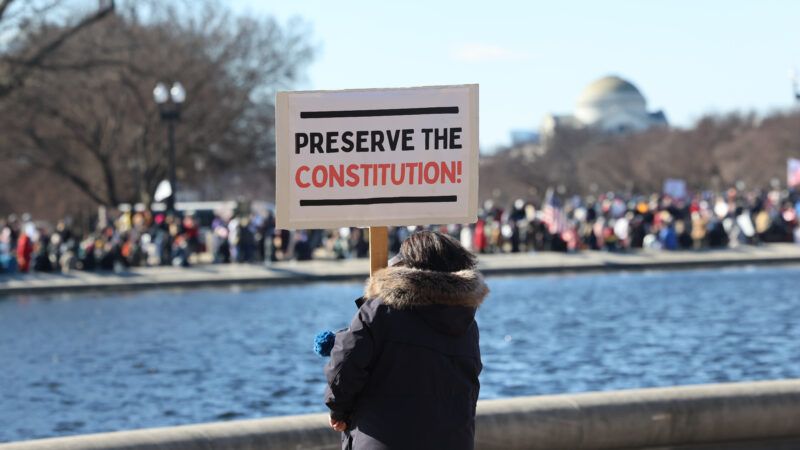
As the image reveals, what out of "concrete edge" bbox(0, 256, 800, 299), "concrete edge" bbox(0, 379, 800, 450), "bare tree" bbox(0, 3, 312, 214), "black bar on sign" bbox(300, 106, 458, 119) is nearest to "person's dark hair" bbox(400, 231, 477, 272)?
"black bar on sign" bbox(300, 106, 458, 119)

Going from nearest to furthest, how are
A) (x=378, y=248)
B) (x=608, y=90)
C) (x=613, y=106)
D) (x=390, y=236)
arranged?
(x=378, y=248)
(x=390, y=236)
(x=613, y=106)
(x=608, y=90)

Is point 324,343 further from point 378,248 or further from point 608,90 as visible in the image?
point 608,90

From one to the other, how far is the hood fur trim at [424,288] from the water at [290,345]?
8.77m

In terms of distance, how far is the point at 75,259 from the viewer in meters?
→ 36.5

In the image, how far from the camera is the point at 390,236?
124 feet

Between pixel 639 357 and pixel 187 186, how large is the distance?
52.7 meters

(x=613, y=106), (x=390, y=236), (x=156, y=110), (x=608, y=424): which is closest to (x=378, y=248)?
(x=608, y=424)

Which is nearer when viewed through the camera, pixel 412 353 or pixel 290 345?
pixel 412 353

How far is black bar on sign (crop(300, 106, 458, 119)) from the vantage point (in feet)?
18.9

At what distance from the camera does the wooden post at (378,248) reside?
19.2ft

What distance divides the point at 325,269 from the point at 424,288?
1146 inches

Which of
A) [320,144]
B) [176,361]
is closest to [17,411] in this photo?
[176,361]

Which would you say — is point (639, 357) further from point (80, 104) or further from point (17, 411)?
point (80, 104)

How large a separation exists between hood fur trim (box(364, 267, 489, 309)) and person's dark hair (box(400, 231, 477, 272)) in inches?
1.7
